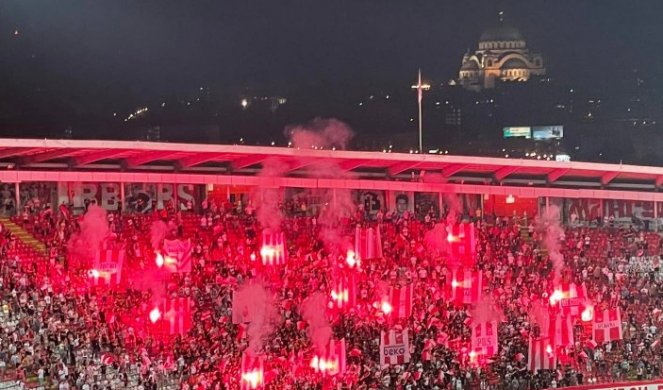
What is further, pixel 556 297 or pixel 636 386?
pixel 556 297

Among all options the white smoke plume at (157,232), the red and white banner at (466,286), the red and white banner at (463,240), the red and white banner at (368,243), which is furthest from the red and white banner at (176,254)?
the red and white banner at (463,240)

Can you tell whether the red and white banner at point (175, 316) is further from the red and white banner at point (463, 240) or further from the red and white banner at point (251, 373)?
the red and white banner at point (463, 240)

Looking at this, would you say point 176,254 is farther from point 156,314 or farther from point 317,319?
point 317,319

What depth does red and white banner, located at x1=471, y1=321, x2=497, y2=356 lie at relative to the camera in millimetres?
21938

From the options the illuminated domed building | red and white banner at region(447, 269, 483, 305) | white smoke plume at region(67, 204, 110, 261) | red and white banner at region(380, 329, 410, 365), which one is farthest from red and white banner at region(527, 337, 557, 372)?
the illuminated domed building

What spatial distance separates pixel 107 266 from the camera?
19938 millimetres

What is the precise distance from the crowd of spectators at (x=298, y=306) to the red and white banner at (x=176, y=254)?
652 mm

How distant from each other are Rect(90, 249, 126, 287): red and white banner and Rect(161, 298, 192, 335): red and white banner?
1090 millimetres

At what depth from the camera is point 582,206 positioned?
3034cm

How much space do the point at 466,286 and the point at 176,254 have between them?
237 inches

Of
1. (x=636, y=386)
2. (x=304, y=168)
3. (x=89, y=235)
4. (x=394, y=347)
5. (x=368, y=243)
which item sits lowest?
(x=636, y=386)

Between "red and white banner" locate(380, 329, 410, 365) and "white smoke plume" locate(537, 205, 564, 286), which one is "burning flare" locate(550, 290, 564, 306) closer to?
"white smoke plume" locate(537, 205, 564, 286)

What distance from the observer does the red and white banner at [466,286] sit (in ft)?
74.5

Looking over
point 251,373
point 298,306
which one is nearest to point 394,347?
point 298,306
